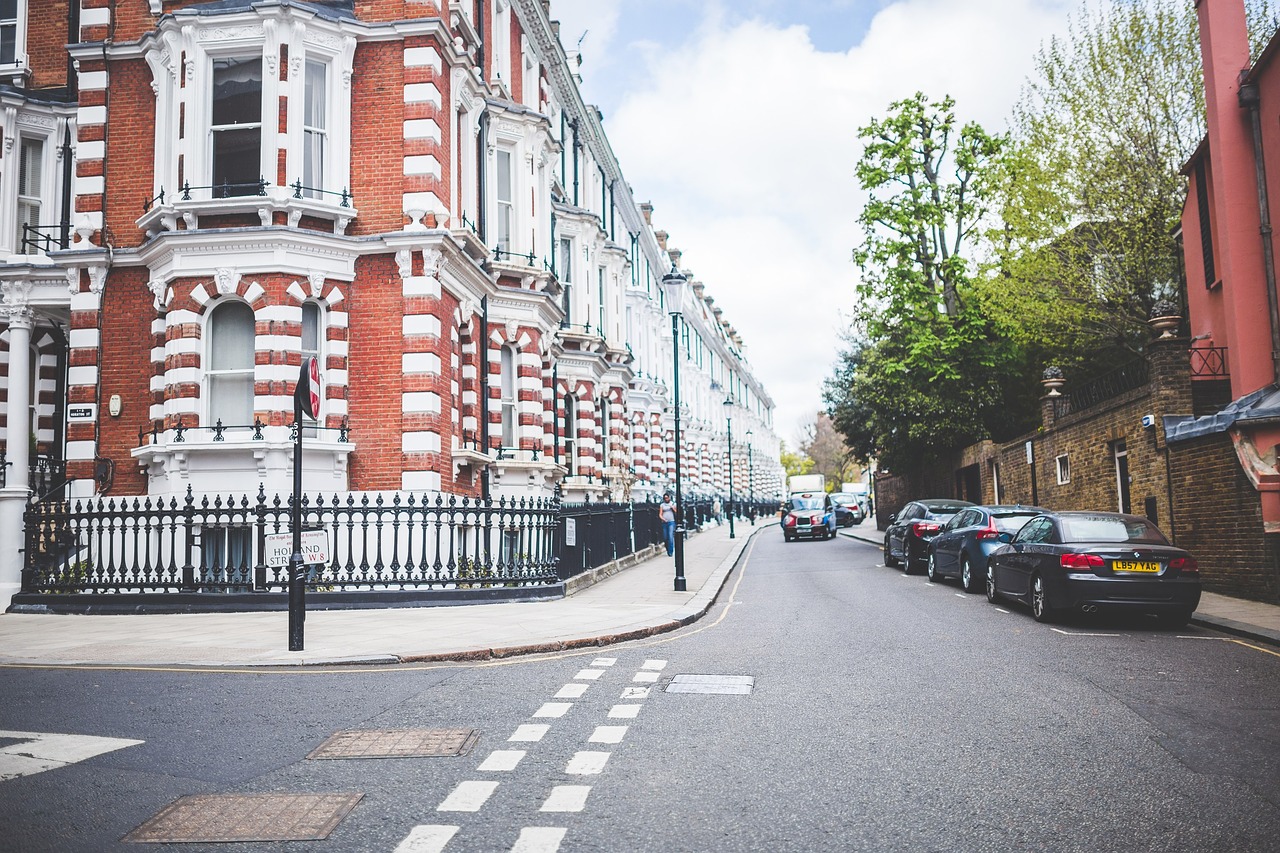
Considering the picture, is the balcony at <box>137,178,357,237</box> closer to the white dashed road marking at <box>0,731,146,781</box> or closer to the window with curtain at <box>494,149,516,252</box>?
the window with curtain at <box>494,149,516,252</box>

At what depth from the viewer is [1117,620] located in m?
14.0

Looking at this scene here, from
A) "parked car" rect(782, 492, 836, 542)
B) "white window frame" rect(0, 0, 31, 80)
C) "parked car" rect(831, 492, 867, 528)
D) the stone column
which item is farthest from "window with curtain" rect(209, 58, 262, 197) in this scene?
"parked car" rect(831, 492, 867, 528)

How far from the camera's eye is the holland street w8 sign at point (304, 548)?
1148 cm

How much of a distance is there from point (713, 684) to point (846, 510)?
160 ft

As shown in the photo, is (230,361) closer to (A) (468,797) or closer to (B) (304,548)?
(B) (304,548)

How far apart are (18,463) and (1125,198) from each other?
2552cm

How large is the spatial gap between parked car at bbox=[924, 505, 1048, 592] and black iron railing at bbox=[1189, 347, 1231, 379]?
452 cm

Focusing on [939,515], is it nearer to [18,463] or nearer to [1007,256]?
[1007,256]

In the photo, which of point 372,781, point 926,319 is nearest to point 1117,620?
point 372,781

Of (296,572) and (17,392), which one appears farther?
(17,392)

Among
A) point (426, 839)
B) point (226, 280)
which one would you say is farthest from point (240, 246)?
point (426, 839)

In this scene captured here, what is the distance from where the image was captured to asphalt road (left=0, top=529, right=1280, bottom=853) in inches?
198

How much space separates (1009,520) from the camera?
59.1 ft

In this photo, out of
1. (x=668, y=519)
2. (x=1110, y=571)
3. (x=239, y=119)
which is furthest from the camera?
(x=668, y=519)
